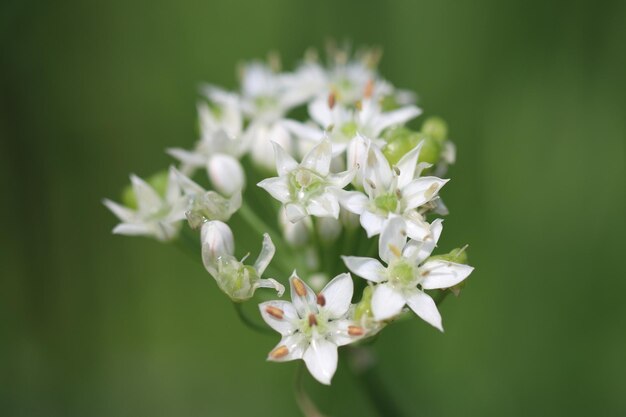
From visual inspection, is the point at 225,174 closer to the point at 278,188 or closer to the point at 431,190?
the point at 278,188

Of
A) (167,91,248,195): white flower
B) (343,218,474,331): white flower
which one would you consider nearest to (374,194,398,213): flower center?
(343,218,474,331): white flower

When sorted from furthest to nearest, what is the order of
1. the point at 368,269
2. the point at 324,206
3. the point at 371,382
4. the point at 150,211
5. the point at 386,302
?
the point at 371,382 → the point at 150,211 → the point at 324,206 → the point at 368,269 → the point at 386,302

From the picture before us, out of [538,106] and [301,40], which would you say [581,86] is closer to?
[538,106]

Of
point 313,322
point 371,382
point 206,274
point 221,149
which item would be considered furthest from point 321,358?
point 206,274

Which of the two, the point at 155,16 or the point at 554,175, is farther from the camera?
the point at 155,16

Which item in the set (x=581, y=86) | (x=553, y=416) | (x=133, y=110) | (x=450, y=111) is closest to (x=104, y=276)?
(x=133, y=110)

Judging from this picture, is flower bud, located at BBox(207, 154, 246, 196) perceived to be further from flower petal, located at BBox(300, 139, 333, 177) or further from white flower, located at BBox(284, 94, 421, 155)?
flower petal, located at BBox(300, 139, 333, 177)
